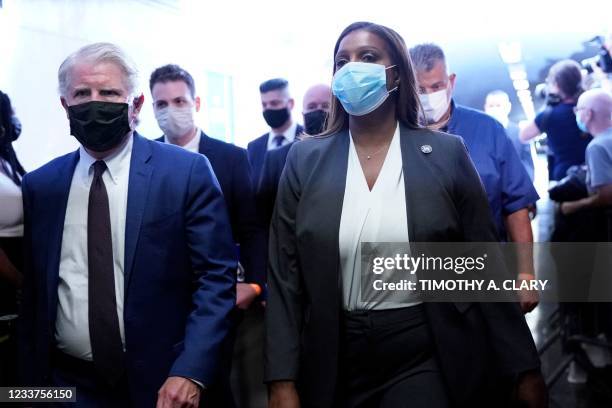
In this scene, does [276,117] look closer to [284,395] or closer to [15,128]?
[15,128]

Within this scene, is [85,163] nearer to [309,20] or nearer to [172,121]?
[172,121]

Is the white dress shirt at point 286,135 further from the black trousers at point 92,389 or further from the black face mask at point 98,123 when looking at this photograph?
the black trousers at point 92,389

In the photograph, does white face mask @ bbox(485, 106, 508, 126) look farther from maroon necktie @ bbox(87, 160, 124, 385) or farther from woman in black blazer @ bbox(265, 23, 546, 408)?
maroon necktie @ bbox(87, 160, 124, 385)

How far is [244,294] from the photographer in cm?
231

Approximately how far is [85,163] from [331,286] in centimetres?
76

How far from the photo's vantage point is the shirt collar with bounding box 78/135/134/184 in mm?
1781

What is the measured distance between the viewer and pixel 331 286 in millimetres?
1509

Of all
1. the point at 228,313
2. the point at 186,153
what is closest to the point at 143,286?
the point at 228,313

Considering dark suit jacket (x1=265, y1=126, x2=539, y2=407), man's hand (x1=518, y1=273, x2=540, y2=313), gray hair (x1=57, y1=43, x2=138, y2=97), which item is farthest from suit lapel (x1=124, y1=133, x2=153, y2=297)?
man's hand (x1=518, y1=273, x2=540, y2=313)

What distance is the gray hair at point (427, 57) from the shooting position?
2.23m

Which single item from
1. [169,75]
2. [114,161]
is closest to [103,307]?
[114,161]

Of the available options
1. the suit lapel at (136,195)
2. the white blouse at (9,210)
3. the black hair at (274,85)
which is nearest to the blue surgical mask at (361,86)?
the suit lapel at (136,195)

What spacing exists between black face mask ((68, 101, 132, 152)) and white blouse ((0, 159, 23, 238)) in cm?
50

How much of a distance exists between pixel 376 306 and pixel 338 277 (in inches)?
4.1
